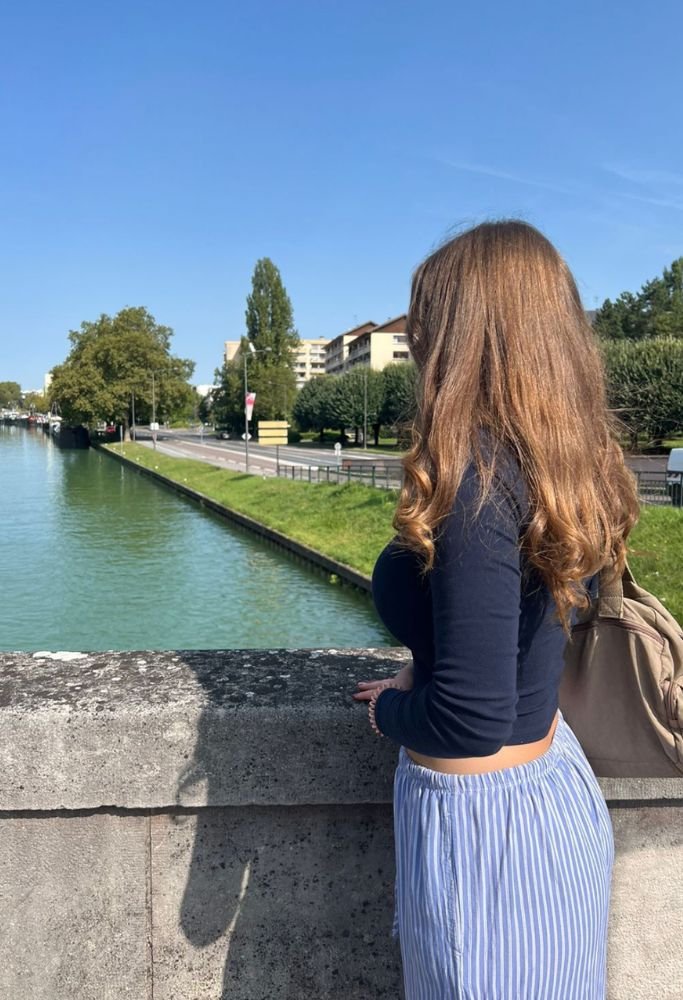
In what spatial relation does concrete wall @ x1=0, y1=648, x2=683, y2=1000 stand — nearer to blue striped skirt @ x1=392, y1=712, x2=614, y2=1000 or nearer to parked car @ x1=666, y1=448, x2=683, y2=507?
blue striped skirt @ x1=392, y1=712, x2=614, y2=1000

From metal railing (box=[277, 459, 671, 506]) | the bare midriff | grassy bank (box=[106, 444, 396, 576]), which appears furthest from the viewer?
grassy bank (box=[106, 444, 396, 576])

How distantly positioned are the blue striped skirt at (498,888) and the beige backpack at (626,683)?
211 mm

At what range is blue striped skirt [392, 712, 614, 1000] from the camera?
4.33ft

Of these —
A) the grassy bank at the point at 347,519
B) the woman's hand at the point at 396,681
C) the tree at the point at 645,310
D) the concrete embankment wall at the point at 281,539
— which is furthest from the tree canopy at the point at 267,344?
the woman's hand at the point at 396,681

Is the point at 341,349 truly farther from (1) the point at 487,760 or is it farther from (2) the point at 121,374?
(1) the point at 487,760

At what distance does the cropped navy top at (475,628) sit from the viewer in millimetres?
1239

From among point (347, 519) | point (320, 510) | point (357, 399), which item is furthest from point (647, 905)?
point (357, 399)

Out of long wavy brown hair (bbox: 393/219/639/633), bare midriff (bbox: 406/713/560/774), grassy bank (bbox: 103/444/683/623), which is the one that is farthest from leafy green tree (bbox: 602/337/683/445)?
bare midriff (bbox: 406/713/560/774)

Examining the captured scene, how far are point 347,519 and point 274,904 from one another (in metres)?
22.3

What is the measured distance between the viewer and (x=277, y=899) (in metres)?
1.91

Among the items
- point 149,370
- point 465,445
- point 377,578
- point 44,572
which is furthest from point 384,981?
point 149,370

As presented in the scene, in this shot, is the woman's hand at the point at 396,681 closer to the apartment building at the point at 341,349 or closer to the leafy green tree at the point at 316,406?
the leafy green tree at the point at 316,406

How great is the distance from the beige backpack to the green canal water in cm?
1037

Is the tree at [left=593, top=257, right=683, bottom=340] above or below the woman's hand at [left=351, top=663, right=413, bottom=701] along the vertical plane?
above
